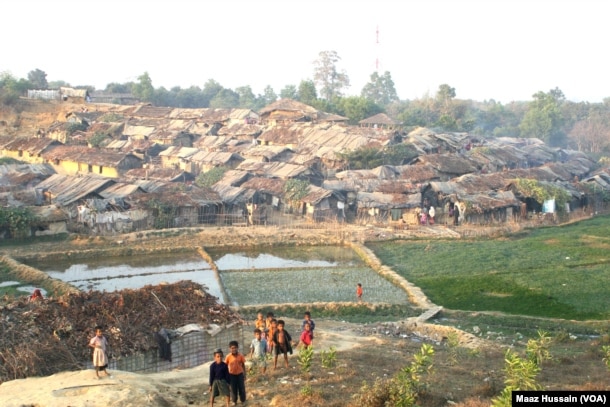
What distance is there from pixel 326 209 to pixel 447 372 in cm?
1990

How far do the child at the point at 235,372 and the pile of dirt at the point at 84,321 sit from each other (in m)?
3.23

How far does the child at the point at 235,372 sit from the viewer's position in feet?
31.0

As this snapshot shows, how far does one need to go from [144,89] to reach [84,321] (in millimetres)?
59467

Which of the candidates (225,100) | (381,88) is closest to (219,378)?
(225,100)

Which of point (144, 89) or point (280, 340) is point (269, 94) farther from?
point (280, 340)

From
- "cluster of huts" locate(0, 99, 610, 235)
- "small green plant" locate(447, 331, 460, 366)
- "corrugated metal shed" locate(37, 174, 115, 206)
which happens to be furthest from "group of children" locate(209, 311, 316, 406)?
"corrugated metal shed" locate(37, 174, 115, 206)

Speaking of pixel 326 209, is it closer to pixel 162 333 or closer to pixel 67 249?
pixel 67 249

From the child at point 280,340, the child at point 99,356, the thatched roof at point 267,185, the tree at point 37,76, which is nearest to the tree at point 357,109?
the thatched roof at point 267,185

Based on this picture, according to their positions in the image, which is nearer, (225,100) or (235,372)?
(235,372)

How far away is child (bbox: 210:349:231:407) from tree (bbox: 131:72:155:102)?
61680 millimetres

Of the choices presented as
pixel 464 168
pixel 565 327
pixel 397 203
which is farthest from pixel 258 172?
pixel 565 327

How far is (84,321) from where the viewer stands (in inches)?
478

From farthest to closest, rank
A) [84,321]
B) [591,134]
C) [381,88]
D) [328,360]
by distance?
[381,88], [591,134], [84,321], [328,360]

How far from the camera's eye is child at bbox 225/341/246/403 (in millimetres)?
9453
